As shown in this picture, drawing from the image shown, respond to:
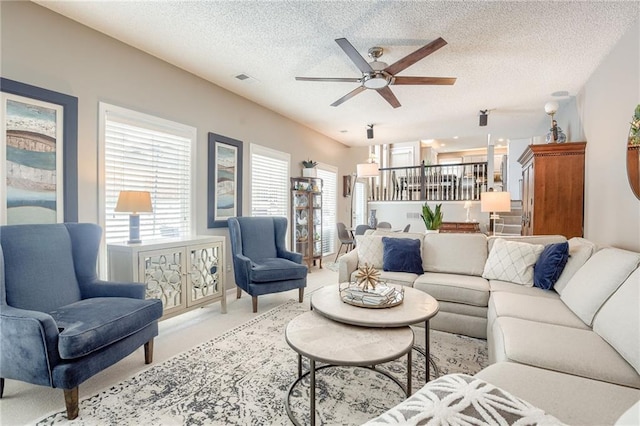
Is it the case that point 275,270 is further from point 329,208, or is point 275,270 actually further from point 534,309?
point 329,208

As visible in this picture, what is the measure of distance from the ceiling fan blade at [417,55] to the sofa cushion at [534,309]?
1945mm

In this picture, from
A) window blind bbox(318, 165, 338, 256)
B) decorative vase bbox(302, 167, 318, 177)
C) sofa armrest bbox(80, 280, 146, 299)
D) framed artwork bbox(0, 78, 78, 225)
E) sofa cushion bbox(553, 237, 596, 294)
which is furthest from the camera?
window blind bbox(318, 165, 338, 256)

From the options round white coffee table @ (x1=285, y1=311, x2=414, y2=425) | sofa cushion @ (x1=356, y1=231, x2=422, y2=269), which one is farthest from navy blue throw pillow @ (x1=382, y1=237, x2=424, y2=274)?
round white coffee table @ (x1=285, y1=311, x2=414, y2=425)

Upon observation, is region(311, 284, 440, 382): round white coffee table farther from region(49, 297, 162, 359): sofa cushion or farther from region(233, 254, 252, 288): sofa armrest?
region(233, 254, 252, 288): sofa armrest

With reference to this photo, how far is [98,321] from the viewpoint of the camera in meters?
1.85

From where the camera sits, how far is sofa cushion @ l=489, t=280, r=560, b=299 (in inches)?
101

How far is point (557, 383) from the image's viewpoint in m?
1.26

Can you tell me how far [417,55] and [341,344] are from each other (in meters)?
2.22

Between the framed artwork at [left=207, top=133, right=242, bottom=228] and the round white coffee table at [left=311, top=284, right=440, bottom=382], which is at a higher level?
the framed artwork at [left=207, top=133, right=242, bottom=228]

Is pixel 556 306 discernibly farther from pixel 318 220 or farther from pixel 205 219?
pixel 318 220

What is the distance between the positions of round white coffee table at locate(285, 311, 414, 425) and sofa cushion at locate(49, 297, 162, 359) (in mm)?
1064

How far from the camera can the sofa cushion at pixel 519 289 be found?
2.55 meters

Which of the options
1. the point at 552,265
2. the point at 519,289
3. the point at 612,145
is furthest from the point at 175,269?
the point at 612,145

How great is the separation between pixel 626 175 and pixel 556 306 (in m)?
1.36
